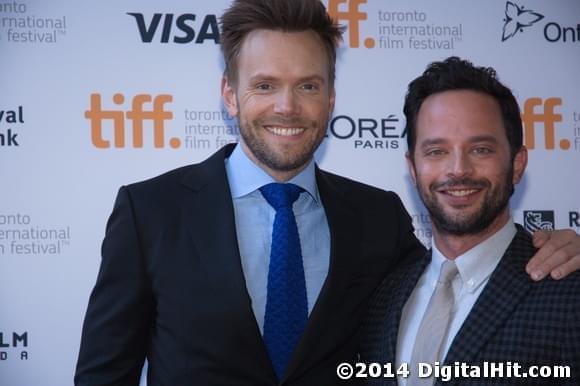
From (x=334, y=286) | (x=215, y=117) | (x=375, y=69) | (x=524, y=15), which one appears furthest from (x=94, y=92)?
(x=524, y=15)

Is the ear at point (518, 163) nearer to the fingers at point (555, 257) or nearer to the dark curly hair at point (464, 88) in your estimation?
the dark curly hair at point (464, 88)

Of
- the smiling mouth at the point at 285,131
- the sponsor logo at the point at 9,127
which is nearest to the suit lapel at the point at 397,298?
the smiling mouth at the point at 285,131

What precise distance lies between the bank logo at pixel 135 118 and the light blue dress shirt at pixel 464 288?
1801mm

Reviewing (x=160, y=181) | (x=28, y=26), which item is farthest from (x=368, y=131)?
(x=28, y=26)

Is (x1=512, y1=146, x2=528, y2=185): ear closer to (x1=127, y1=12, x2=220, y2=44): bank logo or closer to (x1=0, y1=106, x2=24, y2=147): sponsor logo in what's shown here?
(x1=127, y1=12, x2=220, y2=44): bank logo

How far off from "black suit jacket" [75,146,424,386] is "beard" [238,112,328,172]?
0.16 m

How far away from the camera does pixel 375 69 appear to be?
356 centimetres

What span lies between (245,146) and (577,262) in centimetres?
111

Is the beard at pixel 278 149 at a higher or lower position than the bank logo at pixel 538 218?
higher

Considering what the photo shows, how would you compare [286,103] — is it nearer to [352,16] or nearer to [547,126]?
[352,16]

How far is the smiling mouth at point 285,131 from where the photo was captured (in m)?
2.10

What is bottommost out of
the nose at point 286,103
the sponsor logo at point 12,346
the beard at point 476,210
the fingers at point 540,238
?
the sponsor logo at point 12,346

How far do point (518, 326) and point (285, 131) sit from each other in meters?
0.93

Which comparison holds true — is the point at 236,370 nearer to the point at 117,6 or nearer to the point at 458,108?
the point at 458,108
